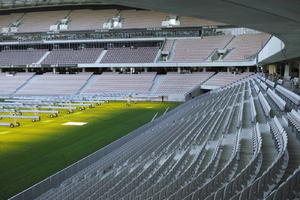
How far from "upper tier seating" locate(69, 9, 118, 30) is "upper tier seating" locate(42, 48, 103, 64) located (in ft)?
11.6

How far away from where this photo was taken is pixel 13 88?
5216 cm

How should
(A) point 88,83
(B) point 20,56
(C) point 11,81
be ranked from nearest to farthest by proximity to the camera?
(A) point 88,83
(C) point 11,81
(B) point 20,56

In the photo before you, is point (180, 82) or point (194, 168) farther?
point (180, 82)

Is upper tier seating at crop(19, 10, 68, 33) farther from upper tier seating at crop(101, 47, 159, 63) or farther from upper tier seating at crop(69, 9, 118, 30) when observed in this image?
upper tier seating at crop(101, 47, 159, 63)

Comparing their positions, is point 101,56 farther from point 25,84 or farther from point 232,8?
point 232,8

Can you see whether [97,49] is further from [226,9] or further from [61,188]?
[226,9]

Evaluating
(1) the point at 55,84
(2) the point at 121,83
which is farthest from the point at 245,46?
(1) the point at 55,84

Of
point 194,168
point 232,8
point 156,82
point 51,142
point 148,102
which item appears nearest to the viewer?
point 232,8

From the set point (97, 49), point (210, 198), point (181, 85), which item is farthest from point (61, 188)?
point (97, 49)

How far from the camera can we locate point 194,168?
9633 millimetres

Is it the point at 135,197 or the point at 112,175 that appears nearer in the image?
the point at 135,197

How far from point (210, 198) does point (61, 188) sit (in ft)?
18.1

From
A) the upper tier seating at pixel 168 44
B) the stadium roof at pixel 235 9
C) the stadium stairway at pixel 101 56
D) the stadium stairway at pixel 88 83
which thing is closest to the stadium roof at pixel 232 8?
the stadium roof at pixel 235 9

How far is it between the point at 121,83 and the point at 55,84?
368 inches
